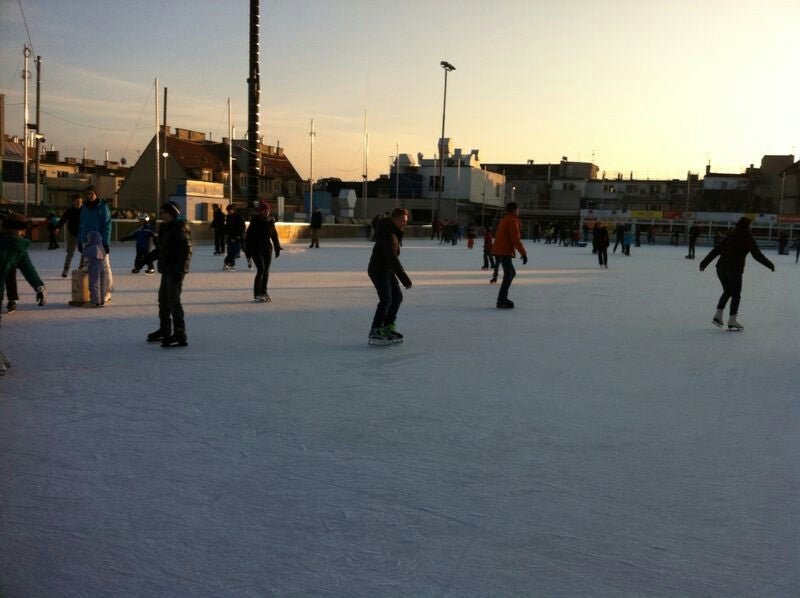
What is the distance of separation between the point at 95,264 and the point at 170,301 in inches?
124

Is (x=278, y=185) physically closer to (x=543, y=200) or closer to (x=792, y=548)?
(x=543, y=200)

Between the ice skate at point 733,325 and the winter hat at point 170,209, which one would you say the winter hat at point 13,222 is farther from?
the ice skate at point 733,325

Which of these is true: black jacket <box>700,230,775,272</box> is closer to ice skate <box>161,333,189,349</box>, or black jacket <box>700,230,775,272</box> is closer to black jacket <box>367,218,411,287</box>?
black jacket <box>367,218,411,287</box>

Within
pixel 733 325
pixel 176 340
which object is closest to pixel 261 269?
pixel 176 340

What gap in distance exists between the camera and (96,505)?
10.0 ft

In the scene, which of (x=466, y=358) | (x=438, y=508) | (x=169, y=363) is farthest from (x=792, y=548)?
(x=169, y=363)

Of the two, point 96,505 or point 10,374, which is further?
point 10,374

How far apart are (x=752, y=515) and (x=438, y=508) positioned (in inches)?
53.6

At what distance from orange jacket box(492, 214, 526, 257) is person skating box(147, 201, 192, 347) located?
5.16 m

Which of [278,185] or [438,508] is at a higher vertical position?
[278,185]

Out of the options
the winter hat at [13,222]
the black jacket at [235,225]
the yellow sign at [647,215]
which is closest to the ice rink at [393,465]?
the winter hat at [13,222]

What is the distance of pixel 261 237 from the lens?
1016 cm

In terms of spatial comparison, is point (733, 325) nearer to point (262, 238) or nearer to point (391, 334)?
point (391, 334)

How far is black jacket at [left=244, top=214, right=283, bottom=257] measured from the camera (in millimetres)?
10109
